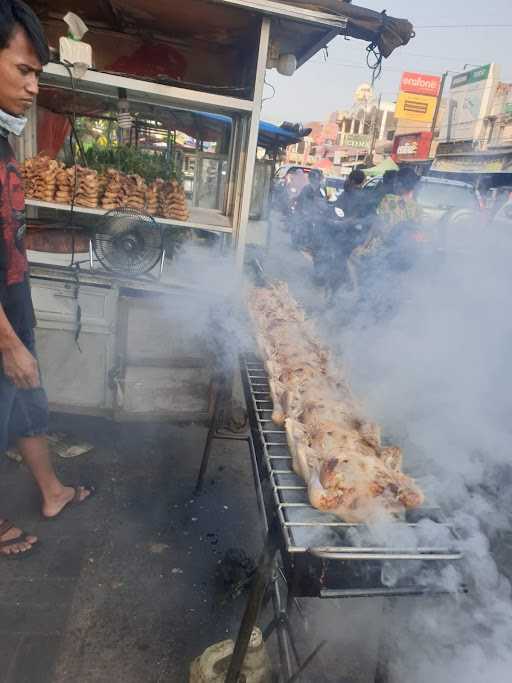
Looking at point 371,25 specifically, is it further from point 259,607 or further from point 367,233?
point 259,607

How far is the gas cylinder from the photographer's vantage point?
223 cm

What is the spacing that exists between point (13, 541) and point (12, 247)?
1.99 m

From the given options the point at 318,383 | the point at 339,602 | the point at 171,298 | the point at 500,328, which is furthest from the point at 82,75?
the point at 500,328

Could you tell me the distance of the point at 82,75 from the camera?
4.10 m

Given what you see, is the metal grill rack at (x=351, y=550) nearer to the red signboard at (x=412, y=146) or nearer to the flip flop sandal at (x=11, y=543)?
the flip flop sandal at (x=11, y=543)

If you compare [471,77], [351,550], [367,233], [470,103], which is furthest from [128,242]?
[471,77]

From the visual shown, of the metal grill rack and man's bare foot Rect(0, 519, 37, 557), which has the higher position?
the metal grill rack

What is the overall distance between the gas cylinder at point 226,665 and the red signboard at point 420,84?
3223 centimetres

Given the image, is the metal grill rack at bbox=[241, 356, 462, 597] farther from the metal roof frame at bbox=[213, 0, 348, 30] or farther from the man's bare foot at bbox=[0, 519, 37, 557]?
the metal roof frame at bbox=[213, 0, 348, 30]

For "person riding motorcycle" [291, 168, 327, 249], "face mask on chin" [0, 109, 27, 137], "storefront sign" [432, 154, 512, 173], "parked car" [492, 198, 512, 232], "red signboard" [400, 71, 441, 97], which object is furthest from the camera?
"red signboard" [400, 71, 441, 97]

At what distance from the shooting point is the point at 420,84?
28.7 metres

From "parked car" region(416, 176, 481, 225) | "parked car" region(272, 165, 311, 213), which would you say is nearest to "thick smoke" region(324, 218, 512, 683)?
"parked car" region(416, 176, 481, 225)

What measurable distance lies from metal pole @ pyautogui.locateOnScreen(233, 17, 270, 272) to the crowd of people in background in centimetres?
358

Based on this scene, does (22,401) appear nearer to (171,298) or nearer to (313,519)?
(171,298)
